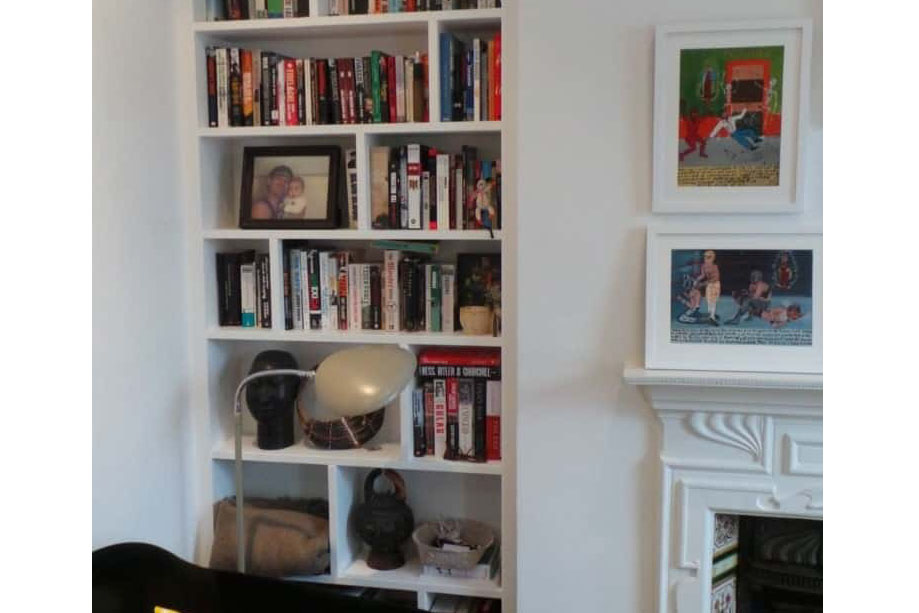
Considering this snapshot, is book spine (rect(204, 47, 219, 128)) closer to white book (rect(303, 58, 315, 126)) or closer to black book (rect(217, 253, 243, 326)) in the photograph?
white book (rect(303, 58, 315, 126))

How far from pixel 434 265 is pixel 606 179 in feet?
2.19

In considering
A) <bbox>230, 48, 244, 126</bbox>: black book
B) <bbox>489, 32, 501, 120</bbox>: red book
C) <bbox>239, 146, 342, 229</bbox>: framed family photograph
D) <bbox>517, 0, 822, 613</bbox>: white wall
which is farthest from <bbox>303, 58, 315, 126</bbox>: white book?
<bbox>517, 0, 822, 613</bbox>: white wall

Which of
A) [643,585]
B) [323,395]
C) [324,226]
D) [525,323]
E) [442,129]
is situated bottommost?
[643,585]

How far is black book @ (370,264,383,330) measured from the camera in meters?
2.78

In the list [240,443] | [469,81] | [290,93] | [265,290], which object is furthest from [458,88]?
[240,443]

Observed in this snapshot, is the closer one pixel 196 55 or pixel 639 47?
pixel 639 47

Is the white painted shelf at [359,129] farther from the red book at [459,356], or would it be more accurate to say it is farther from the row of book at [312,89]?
the red book at [459,356]

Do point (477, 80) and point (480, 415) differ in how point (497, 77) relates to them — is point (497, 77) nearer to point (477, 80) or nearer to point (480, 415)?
point (477, 80)

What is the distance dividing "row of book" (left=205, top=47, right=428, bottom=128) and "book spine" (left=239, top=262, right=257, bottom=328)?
468mm

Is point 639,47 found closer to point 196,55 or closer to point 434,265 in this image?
point 434,265

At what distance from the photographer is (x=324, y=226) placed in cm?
276

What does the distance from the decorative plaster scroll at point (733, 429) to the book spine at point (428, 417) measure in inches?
32.3

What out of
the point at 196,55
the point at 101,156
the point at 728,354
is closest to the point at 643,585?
the point at 728,354
